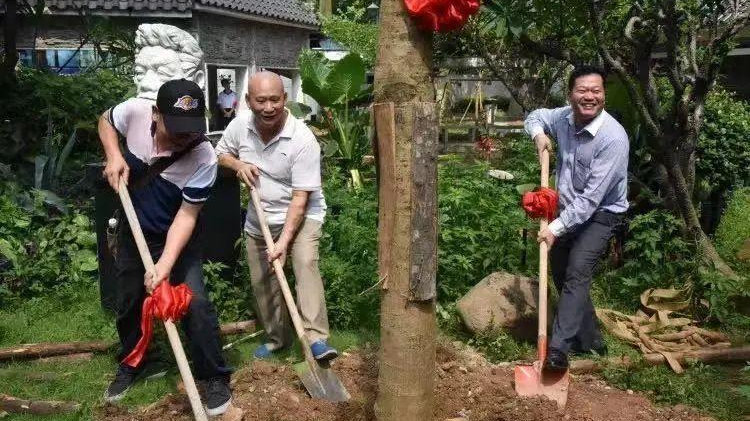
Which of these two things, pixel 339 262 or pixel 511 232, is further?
pixel 511 232

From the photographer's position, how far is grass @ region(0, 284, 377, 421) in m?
4.43

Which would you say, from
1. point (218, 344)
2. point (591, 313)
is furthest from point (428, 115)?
point (591, 313)

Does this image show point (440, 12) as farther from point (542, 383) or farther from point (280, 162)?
point (542, 383)

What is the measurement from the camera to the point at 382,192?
3193 millimetres

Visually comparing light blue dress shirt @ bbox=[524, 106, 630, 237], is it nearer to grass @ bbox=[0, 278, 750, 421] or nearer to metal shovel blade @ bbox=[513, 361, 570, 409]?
→ metal shovel blade @ bbox=[513, 361, 570, 409]

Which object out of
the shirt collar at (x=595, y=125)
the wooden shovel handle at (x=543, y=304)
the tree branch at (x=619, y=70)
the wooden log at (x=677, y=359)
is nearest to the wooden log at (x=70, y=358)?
the wooden shovel handle at (x=543, y=304)

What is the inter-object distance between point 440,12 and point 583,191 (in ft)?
7.31

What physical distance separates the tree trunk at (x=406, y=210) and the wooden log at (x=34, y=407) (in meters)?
1.96

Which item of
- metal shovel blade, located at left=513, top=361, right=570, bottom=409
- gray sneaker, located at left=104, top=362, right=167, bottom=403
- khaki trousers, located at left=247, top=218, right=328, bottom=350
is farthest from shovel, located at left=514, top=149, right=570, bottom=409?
gray sneaker, located at left=104, top=362, right=167, bottom=403

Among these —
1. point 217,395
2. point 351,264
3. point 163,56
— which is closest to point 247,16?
point 163,56

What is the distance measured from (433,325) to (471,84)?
894 inches

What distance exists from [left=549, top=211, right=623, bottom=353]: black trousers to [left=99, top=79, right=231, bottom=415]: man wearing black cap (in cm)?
202

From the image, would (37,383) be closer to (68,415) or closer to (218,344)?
(68,415)

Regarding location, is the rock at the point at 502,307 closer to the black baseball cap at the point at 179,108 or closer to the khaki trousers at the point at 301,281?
the khaki trousers at the point at 301,281
